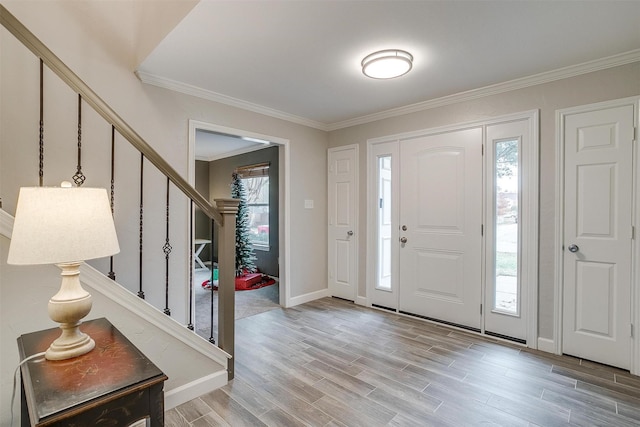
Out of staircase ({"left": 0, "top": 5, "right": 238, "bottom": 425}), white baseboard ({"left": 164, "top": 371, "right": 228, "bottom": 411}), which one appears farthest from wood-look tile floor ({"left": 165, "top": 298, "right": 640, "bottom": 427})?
staircase ({"left": 0, "top": 5, "right": 238, "bottom": 425})

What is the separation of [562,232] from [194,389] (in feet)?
10.2

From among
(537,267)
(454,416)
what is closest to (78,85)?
(454,416)

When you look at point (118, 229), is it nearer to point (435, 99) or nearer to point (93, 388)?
point (93, 388)

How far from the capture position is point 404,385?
7.22 feet

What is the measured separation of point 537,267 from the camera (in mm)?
2771

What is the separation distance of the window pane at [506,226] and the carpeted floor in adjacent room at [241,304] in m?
2.56

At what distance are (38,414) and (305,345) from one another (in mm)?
2135

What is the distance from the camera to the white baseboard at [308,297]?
3974mm

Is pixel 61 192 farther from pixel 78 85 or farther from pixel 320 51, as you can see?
pixel 320 51

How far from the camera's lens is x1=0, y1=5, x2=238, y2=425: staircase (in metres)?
1.46

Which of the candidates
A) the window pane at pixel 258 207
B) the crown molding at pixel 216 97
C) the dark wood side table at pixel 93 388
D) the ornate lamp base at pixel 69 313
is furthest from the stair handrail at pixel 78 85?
the window pane at pixel 258 207

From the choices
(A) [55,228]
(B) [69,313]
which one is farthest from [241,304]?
(A) [55,228]

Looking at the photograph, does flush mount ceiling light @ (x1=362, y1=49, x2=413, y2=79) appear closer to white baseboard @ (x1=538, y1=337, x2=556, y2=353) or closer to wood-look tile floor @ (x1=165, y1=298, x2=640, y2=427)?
wood-look tile floor @ (x1=165, y1=298, x2=640, y2=427)

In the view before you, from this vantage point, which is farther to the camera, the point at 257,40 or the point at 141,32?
the point at 141,32
